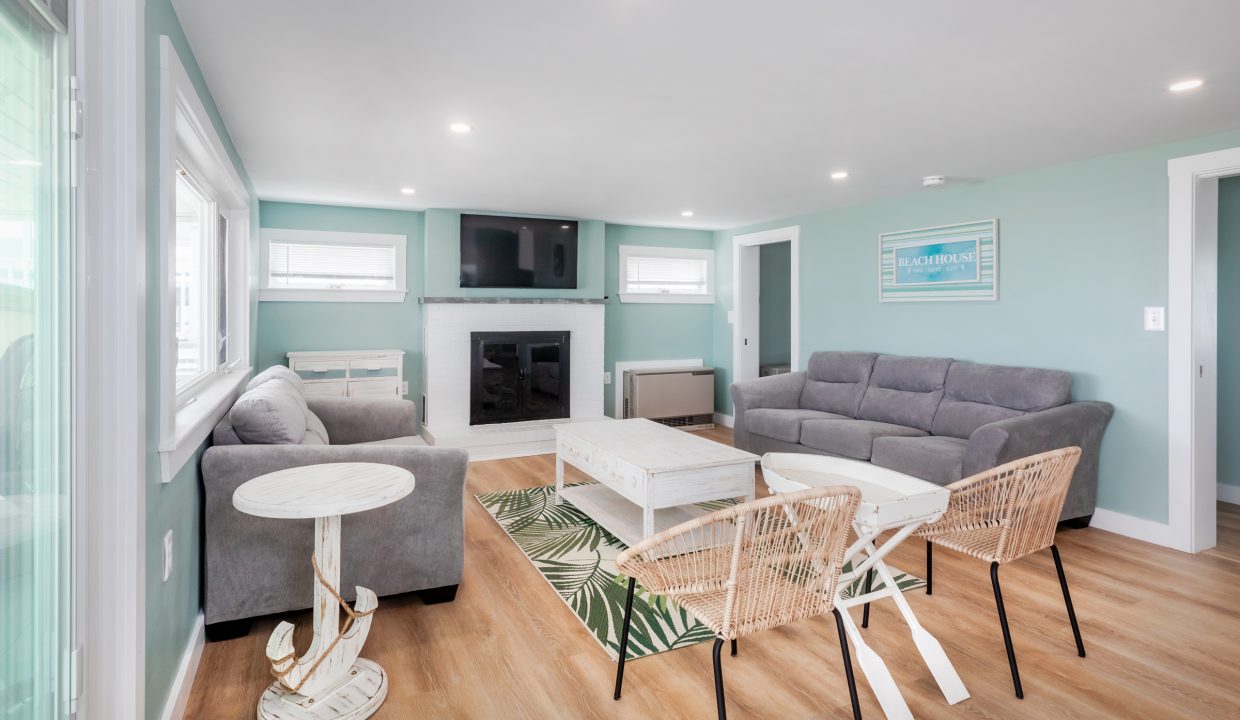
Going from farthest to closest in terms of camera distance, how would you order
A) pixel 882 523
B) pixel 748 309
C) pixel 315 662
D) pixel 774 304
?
1. pixel 774 304
2. pixel 748 309
3. pixel 315 662
4. pixel 882 523

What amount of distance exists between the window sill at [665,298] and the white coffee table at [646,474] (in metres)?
3.03

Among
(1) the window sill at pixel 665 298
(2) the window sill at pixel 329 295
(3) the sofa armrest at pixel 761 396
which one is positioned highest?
(1) the window sill at pixel 665 298

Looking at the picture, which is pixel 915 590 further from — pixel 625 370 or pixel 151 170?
pixel 625 370

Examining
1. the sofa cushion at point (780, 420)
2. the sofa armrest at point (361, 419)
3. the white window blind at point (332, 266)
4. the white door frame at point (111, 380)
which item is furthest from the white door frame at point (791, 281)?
the white door frame at point (111, 380)

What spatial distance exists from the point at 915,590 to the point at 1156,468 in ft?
5.86

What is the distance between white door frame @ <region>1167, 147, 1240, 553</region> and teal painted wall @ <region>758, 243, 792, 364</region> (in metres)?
4.04

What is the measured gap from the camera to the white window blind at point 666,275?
709cm

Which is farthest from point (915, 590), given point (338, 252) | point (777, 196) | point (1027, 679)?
point (338, 252)

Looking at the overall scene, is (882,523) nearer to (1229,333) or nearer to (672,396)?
(1229,333)

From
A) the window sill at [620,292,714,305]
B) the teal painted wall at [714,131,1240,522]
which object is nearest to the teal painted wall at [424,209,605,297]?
the window sill at [620,292,714,305]

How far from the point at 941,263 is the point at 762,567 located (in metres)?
3.75

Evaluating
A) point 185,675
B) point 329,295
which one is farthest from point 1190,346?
point 329,295

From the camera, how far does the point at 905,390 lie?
15.4ft

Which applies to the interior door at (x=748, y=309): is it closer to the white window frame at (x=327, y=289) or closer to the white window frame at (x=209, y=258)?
the white window frame at (x=327, y=289)
